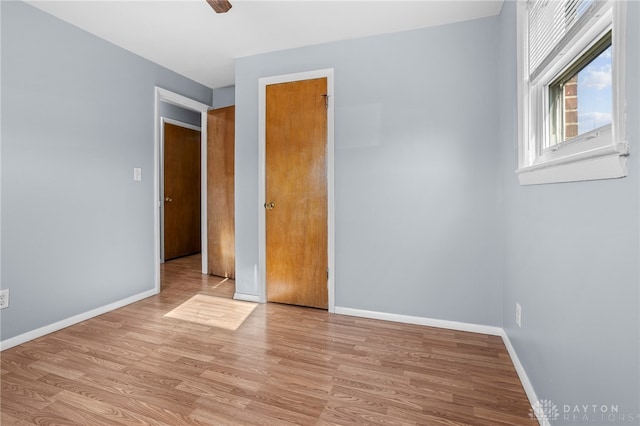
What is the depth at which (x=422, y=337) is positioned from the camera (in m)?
2.42

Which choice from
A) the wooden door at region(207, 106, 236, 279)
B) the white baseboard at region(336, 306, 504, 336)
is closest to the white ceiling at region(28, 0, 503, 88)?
the wooden door at region(207, 106, 236, 279)

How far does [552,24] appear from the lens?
147cm

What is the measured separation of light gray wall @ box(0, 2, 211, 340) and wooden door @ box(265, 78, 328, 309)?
1315mm

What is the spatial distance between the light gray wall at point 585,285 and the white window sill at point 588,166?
0.08 ft

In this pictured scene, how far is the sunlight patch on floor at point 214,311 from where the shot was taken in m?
2.70

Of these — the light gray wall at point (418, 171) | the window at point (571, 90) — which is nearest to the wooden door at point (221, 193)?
the light gray wall at point (418, 171)

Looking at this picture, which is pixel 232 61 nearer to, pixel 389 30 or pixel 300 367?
pixel 389 30

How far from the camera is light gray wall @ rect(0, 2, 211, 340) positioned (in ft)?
7.41

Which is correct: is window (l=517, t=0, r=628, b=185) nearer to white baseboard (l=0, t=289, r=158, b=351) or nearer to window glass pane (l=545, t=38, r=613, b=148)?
window glass pane (l=545, t=38, r=613, b=148)

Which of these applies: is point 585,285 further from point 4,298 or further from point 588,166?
point 4,298

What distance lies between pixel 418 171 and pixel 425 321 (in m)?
1.23

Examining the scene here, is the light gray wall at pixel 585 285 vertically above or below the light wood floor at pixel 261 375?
above

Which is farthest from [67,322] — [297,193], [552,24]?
[552,24]

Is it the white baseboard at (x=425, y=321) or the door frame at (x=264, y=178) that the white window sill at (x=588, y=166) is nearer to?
the white baseboard at (x=425, y=321)
